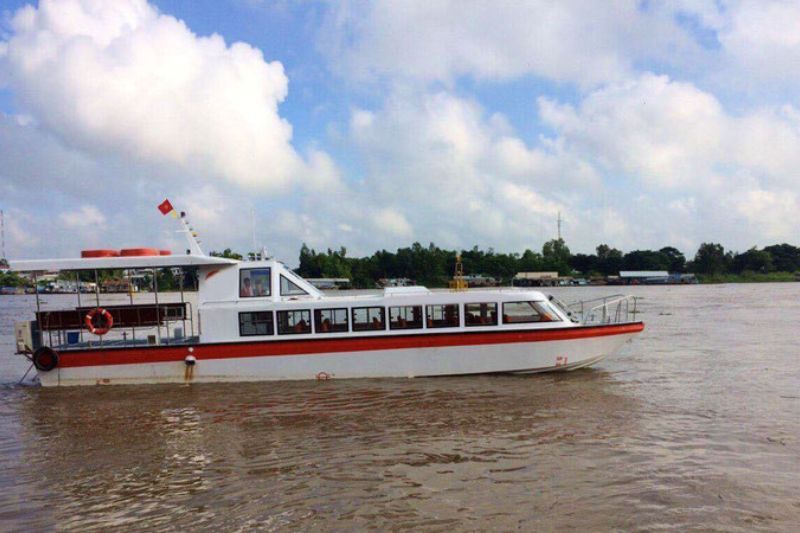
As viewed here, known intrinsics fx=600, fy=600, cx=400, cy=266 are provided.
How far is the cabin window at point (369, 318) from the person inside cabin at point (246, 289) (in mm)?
3083

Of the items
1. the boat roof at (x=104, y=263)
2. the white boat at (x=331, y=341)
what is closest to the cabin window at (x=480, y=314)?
the white boat at (x=331, y=341)

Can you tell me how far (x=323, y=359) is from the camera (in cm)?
1567

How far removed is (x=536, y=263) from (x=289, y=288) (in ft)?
437

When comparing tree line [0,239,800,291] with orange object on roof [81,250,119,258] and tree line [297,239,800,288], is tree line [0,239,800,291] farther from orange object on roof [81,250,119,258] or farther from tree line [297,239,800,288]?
orange object on roof [81,250,119,258]

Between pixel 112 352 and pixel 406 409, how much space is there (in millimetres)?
8295

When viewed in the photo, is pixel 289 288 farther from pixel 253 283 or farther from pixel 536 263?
pixel 536 263

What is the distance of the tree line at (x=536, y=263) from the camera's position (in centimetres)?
12050

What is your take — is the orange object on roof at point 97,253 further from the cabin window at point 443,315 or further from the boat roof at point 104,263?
the cabin window at point 443,315

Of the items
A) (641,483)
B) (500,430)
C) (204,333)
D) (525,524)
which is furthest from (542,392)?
(204,333)

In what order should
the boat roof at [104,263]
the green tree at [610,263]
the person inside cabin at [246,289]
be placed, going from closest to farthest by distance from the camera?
the boat roof at [104,263] < the person inside cabin at [246,289] < the green tree at [610,263]

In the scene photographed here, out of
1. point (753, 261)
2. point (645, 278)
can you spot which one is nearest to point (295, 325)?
point (645, 278)

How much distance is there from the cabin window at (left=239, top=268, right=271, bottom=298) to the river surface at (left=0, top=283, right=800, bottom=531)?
2.58m

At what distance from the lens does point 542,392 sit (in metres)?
14.3

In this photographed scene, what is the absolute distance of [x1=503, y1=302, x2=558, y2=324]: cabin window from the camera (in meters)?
15.9
